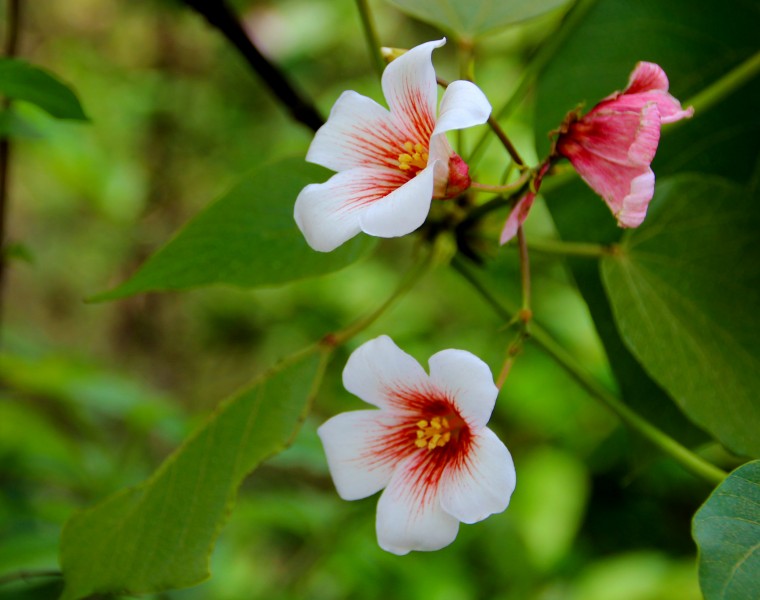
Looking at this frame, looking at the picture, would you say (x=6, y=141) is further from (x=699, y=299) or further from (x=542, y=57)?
(x=699, y=299)

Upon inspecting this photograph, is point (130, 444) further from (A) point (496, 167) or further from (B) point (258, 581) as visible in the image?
(A) point (496, 167)

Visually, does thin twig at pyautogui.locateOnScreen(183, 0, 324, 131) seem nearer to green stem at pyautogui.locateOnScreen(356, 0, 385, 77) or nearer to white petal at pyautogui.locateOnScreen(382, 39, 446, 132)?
green stem at pyautogui.locateOnScreen(356, 0, 385, 77)

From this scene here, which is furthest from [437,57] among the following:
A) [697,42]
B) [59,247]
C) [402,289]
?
[402,289]

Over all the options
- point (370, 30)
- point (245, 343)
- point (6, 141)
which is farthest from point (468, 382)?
point (245, 343)

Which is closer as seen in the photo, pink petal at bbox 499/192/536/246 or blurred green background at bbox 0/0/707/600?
pink petal at bbox 499/192/536/246

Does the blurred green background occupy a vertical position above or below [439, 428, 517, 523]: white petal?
below

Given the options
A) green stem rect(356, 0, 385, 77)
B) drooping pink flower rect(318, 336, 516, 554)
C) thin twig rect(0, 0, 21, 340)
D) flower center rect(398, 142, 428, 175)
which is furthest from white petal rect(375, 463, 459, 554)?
thin twig rect(0, 0, 21, 340)

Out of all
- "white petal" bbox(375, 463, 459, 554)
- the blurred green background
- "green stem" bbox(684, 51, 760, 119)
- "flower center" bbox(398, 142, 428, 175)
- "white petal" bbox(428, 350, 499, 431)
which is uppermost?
"flower center" bbox(398, 142, 428, 175)

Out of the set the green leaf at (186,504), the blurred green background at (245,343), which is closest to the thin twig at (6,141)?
the blurred green background at (245,343)
